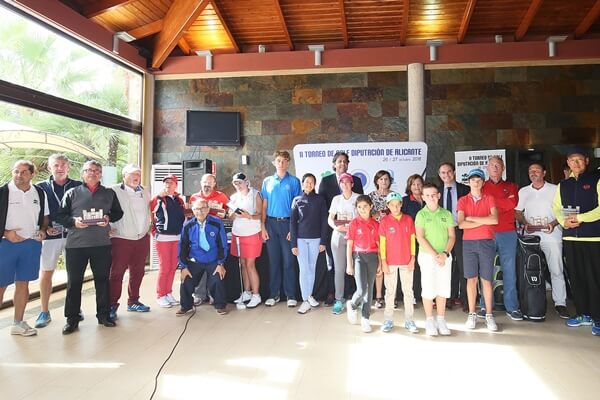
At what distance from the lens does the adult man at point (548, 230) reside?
12.4 feet

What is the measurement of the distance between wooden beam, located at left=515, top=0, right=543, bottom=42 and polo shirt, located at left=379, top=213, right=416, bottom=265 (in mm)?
4966

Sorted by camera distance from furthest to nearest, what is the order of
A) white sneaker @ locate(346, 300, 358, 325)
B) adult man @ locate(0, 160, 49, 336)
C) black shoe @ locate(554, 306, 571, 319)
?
black shoe @ locate(554, 306, 571, 319)
white sneaker @ locate(346, 300, 358, 325)
adult man @ locate(0, 160, 49, 336)

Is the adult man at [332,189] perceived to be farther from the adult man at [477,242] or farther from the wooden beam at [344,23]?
the wooden beam at [344,23]

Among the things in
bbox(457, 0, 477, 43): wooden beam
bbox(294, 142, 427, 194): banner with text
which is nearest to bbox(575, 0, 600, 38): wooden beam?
bbox(457, 0, 477, 43): wooden beam

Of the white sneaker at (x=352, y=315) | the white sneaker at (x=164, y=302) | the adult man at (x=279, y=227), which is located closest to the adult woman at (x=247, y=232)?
the adult man at (x=279, y=227)

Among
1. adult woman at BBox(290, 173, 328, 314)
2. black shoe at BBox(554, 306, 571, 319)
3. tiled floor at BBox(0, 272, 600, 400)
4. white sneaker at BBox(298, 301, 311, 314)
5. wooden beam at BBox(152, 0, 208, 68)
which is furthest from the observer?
wooden beam at BBox(152, 0, 208, 68)

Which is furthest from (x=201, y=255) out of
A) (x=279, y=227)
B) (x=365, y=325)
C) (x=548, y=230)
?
(x=548, y=230)

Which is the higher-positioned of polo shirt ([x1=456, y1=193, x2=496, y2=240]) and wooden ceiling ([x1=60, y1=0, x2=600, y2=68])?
wooden ceiling ([x1=60, y1=0, x2=600, y2=68])

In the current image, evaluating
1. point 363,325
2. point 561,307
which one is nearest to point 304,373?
point 363,325

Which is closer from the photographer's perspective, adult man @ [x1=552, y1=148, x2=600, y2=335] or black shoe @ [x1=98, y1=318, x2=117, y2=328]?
adult man @ [x1=552, y1=148, x2=600, y2=335]

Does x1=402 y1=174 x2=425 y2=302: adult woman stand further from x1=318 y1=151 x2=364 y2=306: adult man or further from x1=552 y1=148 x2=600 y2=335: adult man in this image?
x1=552 y1=148 x2=600 y2=335: adult man

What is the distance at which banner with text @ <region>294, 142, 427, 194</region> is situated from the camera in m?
6.40

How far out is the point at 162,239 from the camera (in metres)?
4.22

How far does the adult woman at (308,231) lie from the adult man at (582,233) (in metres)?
2.20
